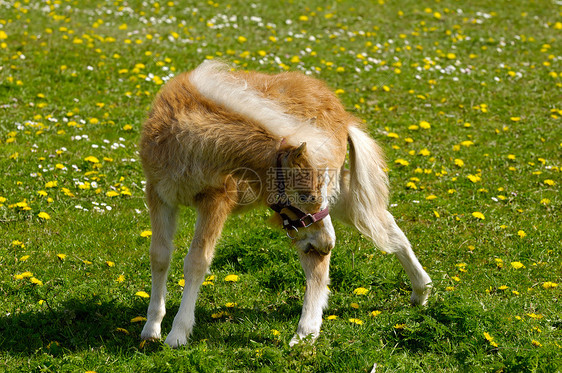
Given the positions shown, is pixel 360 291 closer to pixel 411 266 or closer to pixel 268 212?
pixel 411 266

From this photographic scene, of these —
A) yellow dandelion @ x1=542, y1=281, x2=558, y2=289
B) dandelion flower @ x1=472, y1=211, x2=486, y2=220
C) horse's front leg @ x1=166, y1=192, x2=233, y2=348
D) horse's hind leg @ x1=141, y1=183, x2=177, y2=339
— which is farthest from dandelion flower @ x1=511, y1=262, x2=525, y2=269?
horse's hind leg @ x1=141, y1=183, x2=177, y2=339

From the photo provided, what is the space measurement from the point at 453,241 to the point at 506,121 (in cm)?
355

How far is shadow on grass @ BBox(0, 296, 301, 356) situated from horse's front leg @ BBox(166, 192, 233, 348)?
25 centimetres

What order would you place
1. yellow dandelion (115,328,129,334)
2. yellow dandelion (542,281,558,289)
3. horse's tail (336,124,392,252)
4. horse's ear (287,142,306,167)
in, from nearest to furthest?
1. horse's ear (287,142,306,167)
2. yellow dandelion (115,328,129,334)
3. horse's tail (336,124,392,252)
4. yellow dandelion (542,281,558,289)

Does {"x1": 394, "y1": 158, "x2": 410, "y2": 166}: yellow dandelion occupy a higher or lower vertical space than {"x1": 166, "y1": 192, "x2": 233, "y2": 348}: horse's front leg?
lower

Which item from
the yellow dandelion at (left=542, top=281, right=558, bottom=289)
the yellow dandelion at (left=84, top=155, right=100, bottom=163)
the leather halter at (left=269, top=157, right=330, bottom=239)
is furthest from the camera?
the yellow dandelion at (left=84, top=155, right=100, bottom=163)

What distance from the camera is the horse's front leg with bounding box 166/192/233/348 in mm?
4312

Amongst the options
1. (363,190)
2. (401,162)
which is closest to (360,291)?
(363,190)

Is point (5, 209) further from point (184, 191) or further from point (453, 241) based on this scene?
point (453, 241)

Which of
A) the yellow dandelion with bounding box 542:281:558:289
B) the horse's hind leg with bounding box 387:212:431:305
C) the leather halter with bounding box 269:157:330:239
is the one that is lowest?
→ the yellow dandelion with bounding box 542:281:558:289

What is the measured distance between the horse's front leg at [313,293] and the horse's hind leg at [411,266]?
2.29ft

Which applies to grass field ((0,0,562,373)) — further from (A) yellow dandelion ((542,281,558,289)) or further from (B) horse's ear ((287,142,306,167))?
(B) horse's ear ((287,142,306,167))

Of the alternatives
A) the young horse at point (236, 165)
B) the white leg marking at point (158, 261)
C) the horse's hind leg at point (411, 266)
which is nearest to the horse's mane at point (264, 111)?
the young horse at point (236, 165)

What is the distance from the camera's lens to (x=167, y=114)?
444cm
